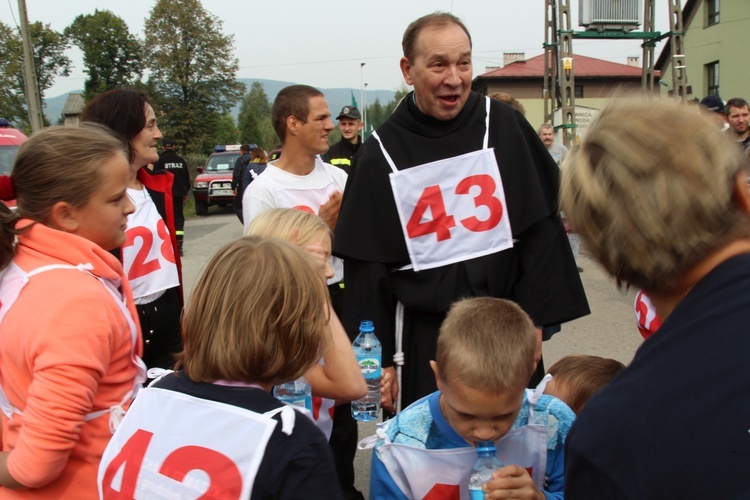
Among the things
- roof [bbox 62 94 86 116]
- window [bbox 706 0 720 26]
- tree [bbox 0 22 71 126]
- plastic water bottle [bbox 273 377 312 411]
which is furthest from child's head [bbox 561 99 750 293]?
tree [bbox 0 22 71 126]

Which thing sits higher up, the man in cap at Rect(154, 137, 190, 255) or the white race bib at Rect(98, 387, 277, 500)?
the white race bib at Rect(98, 387, 277, 500)

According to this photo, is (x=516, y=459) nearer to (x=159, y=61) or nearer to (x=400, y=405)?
(x=400, y=405)

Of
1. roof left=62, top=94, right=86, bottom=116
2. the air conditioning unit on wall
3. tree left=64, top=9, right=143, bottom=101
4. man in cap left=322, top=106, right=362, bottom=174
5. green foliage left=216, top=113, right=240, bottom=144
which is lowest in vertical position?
green foliage left=216, top=113, right=240, bottom=144

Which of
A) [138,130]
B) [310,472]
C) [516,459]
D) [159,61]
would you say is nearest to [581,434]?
[310,472]

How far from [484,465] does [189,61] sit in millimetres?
55479

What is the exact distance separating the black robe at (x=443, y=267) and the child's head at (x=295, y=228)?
0.67ft

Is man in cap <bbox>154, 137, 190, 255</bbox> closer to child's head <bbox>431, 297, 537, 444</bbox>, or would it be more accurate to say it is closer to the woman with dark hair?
the woman with dark hair

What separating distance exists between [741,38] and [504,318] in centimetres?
3120

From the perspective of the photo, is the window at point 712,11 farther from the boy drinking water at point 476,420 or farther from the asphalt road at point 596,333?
the boy drinking water at point 476,420

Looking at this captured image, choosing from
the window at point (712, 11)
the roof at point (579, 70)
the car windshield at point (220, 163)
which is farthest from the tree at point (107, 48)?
the window at point (712, 11)

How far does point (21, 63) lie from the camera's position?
48.7 meters

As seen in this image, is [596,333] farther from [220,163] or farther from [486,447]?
[220,163]

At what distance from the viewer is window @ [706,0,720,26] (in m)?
30.0

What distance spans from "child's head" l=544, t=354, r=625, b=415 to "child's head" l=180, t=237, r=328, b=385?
1.12m
